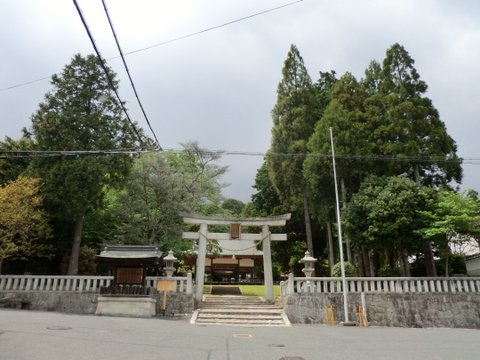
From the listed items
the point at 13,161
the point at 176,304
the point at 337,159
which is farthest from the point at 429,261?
the point at 13,161

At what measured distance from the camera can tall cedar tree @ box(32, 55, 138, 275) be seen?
58.9ft

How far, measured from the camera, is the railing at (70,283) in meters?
15.2

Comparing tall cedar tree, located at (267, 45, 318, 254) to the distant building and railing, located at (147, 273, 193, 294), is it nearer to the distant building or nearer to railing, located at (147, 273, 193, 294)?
the distant building

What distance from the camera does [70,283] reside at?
1548 cm

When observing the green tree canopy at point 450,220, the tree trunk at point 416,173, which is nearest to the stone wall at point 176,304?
the green tree canopy at point 450,220

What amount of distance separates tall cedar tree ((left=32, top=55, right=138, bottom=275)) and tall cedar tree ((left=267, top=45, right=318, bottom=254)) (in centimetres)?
1004

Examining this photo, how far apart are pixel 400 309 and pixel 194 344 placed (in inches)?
392

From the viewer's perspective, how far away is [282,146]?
25.3 metres

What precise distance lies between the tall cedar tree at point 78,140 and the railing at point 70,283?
116 inches

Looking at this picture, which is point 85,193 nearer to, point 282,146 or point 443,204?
point 282,146

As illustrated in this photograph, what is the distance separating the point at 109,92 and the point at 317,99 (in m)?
14.6

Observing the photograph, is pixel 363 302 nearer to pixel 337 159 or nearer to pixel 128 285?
pixel 337 159

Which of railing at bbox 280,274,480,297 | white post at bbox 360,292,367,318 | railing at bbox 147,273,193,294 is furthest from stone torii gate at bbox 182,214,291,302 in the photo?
white post at bbox 360,292,367,318

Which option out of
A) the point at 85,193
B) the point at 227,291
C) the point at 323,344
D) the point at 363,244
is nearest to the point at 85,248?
the point at 85,193
